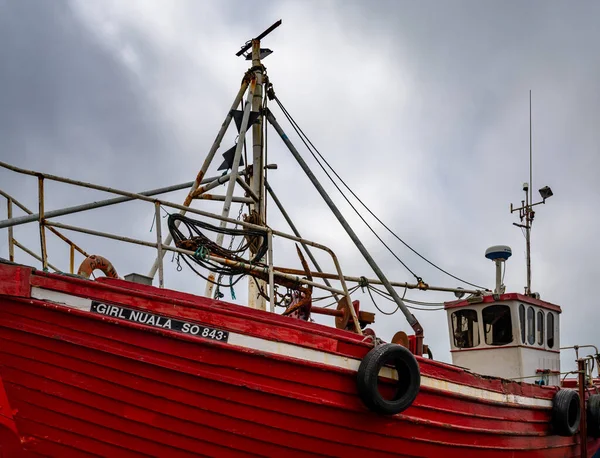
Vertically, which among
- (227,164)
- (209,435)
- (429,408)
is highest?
(227,164)

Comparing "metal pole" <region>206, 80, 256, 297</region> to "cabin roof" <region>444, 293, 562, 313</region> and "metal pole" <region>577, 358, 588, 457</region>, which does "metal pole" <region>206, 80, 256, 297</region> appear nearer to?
"cabin roof" <region>444, 293, 562, 313</region>

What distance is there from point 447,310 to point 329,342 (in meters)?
5.81

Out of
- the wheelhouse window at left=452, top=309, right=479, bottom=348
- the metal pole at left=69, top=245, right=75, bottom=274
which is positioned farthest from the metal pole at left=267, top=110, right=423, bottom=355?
the metal pole at left=69, top=245, right=75, bottom=274

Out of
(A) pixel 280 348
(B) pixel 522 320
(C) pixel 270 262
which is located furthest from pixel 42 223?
(B) pixel 522 320

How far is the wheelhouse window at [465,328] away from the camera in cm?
1155

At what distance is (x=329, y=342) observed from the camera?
673 cm

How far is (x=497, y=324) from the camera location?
1138 centimetres

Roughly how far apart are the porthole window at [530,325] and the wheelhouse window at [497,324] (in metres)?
0.48

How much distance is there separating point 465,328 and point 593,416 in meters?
3.20

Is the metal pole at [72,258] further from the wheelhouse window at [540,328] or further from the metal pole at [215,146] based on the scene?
the wheelhouse window at [540,328]

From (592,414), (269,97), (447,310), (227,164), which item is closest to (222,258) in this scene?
(227,164)

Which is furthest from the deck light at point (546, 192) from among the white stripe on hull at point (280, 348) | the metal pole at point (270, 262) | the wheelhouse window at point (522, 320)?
the metal pole at point (270, 262)

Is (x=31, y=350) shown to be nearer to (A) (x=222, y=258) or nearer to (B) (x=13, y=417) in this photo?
(B) (x=13, y=417)

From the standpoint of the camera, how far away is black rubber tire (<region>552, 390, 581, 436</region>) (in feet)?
34.8
